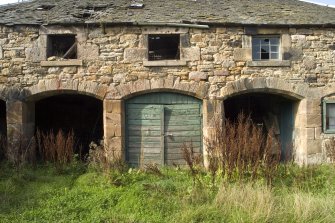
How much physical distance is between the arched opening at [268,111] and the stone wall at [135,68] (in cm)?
133

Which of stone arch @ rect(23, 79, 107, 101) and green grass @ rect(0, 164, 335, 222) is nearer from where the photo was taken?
green grass @ rect(0, 164, 335, 222)

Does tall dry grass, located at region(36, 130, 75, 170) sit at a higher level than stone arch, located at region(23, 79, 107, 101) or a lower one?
lower

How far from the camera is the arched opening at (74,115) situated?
10.8 metres

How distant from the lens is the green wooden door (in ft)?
28.1

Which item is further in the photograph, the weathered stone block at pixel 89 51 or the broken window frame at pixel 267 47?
the broken window frame at pixel 267 47

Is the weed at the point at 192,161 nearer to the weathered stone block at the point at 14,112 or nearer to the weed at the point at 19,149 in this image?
the weed at the point at 19,149

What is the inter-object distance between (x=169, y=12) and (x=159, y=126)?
10.3 ft

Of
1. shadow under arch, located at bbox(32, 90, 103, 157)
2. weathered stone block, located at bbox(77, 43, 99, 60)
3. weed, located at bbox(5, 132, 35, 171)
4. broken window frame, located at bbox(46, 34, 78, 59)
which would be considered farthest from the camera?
shadow under arch, located at bbox(32, 90, 103, 157)

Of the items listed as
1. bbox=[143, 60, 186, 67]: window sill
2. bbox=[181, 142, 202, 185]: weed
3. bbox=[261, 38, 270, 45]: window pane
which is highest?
bbox=[261, 38, 270, 45]: window pane

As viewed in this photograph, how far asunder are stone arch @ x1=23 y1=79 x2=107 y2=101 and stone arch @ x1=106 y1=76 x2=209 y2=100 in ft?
0.90

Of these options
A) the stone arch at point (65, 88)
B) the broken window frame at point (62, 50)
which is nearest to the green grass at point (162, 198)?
the stone arch at point (65, 88)

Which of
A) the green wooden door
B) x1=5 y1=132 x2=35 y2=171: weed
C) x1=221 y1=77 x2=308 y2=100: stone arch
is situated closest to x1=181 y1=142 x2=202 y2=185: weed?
the green wooden door

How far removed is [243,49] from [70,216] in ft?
19.0

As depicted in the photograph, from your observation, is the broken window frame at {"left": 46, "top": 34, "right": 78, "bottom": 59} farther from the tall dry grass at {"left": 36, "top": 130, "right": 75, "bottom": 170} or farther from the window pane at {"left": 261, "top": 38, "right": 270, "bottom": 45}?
the window pane at {"left": 261, "top": 38, "right": 270, "bottom": 45}
